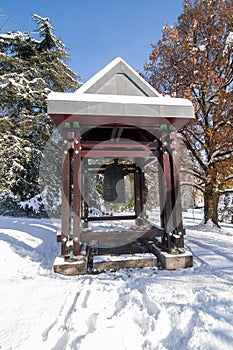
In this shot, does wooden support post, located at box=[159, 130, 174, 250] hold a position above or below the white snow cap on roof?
below

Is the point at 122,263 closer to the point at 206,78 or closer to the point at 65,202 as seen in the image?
the point at 65,202

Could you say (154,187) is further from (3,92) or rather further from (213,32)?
(3,92)

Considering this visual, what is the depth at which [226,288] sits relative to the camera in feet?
7.32

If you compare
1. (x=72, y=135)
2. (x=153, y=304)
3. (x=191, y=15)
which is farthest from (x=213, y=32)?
(x=153, y=304)

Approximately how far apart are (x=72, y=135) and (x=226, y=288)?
2.94 meters

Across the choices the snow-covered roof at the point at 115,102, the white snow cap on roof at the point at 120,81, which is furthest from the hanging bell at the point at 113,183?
the white snow cap on roof at the point at 120,81

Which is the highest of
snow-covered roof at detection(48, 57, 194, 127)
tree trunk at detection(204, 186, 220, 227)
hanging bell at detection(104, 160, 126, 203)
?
snow-covered roof at detection(48, 57, 194, 127)

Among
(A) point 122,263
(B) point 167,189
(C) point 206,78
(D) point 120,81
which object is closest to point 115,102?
(D) point 120,81

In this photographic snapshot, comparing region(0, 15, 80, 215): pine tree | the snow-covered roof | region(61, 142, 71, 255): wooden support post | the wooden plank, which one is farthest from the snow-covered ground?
region(0, 15, 80, 215): pine tree

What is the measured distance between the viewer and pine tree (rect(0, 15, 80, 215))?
958cm

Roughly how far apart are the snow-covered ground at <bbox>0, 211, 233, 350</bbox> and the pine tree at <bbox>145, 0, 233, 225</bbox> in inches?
217

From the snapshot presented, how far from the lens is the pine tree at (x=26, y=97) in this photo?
9.58 meters

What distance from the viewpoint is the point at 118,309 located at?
1.86 metres

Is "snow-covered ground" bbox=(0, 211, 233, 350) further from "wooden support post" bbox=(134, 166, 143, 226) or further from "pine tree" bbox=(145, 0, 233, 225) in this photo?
"pine tree" bbox=(145, 0, 233, 225)
